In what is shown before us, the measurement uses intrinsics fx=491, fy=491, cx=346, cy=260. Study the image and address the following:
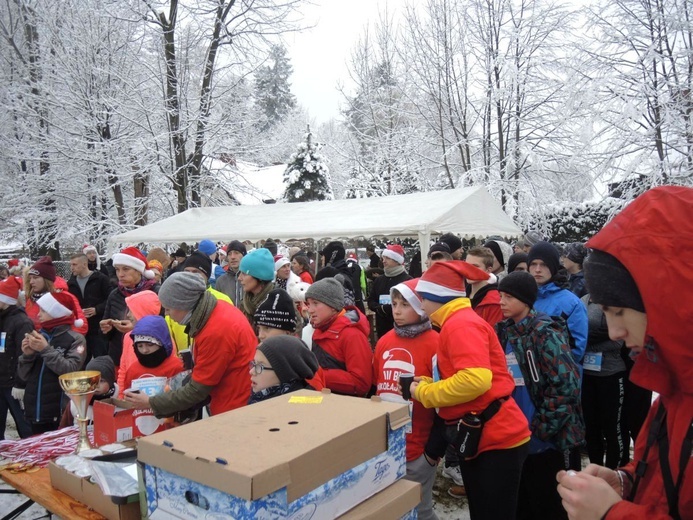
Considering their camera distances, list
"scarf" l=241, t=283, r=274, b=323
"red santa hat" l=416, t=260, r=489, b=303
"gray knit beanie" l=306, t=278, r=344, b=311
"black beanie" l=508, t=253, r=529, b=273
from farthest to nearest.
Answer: "black beanie" l=508, t=253, r=529, b=273
"scarf" l=241, t=283, r=274, b=323
"gray knit beanie" l=306, t=278, r=344, b=311
"red santa hat" l=416, t=260, r=489, b=303

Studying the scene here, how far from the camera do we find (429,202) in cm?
1033

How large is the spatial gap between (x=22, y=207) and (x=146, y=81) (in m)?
6.07

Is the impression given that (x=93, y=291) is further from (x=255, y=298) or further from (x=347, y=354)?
(x=347, y=354)

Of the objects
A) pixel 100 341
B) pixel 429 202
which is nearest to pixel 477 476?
pixel 100 341

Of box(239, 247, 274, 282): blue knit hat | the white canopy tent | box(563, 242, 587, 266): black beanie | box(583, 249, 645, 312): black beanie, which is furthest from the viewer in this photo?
the white canopy tent

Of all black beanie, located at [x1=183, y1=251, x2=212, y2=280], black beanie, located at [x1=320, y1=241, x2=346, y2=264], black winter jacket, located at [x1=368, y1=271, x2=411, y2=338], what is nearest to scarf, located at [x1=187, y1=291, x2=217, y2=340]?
black beanie, located at [x1=183, y1=251, x2=212, y2=280]

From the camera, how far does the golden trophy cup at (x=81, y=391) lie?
9.48ft

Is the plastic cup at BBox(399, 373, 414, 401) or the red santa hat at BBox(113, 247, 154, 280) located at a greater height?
the red santa hat at BBox(113, 247, 154, 280)

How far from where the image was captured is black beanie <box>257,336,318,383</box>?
2.59 meters

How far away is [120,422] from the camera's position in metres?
2.91

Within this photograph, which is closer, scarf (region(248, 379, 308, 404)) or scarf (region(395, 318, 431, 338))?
scarf (region(248, 379, 308, 404))

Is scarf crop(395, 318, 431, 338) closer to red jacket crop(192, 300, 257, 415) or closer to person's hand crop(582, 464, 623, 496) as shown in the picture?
red jacket crop(192, 300, 257, 415)

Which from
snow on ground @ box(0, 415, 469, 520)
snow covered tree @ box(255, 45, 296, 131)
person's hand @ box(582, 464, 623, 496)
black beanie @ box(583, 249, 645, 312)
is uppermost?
snow covered tree @ box(255, 45, 296, 131)

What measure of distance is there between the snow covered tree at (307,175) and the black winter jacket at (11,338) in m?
23.3
